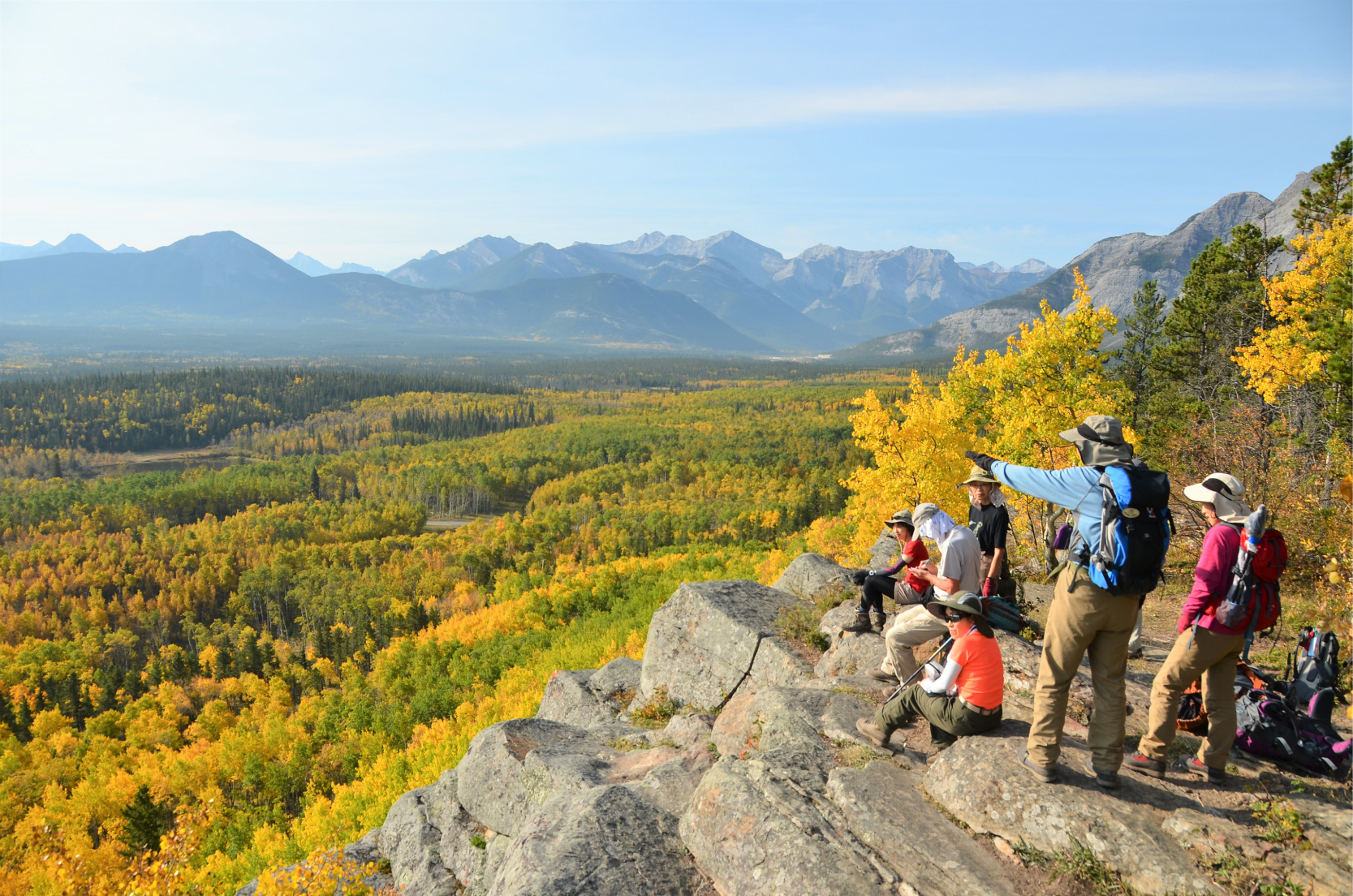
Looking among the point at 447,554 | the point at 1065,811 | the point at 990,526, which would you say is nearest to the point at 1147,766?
the point at 1065,811

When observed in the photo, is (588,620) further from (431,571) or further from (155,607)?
(155,607)

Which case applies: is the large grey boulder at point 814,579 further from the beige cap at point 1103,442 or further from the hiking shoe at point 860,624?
the beige cap at point 1103,442

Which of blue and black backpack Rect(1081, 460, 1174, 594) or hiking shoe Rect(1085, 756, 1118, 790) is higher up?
blue and black backpack Rect(1081, 460, 1174, 594)

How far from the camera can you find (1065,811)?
7.56 meters

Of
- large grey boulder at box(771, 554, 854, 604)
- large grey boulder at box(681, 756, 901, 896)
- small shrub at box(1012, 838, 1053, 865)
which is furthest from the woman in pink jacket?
large grey boulder at box(771, 554, 854, 604)

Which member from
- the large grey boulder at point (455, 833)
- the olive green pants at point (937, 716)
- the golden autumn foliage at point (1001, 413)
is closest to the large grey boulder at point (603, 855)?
the olive green pants at point (937, 716)

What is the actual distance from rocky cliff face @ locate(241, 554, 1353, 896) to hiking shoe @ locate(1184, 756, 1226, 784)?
43 cm

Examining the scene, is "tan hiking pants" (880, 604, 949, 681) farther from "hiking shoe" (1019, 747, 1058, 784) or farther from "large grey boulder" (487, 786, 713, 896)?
"large grey boulder" (487, 786, 713, 896)

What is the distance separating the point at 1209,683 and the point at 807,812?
5.12 meters

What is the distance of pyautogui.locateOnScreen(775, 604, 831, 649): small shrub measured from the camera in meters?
15.9

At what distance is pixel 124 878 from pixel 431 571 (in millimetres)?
50637

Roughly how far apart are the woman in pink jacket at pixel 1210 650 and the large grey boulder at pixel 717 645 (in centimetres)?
764

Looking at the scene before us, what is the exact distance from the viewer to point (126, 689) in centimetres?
7494

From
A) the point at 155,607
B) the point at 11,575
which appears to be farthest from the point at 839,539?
the point at 11,575
